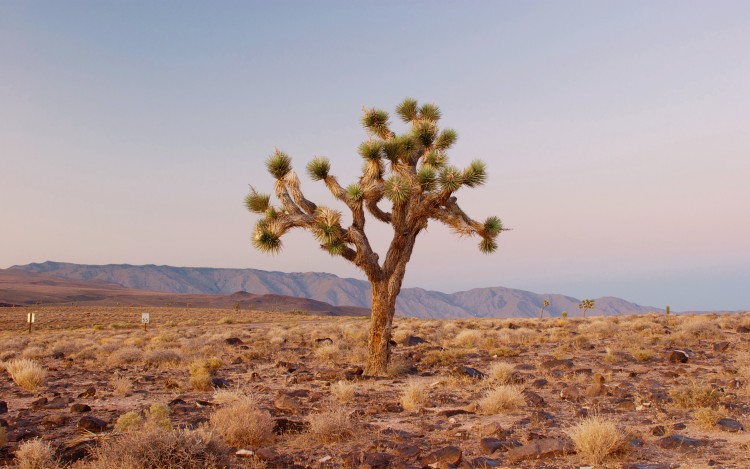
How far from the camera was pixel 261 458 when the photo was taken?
6.57 metres

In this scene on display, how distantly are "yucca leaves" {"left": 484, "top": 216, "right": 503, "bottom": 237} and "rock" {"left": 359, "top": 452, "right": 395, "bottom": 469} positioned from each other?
29.8 feet

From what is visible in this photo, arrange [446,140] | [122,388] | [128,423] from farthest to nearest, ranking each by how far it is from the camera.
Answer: [446,140] < [122,388] < [128,423]

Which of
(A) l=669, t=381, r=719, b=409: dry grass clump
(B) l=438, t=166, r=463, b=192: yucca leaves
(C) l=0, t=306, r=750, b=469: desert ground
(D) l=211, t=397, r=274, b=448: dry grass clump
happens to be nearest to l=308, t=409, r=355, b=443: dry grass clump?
(C) l=0, t=306, r=750, b=469: desert ground

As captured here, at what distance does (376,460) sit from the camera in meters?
6.26

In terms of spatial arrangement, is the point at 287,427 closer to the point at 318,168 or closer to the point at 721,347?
the point at 318,168

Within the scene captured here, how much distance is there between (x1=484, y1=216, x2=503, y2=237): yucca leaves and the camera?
14.5m

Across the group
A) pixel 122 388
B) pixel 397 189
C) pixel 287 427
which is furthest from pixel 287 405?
pixel 397 189

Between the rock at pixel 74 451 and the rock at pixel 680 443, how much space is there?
763cm

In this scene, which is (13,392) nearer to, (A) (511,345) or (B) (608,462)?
(B) (608,462)

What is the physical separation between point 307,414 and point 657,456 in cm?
569

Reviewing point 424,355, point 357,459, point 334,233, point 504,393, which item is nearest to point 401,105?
point 334,233

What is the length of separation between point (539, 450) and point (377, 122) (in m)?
11.5

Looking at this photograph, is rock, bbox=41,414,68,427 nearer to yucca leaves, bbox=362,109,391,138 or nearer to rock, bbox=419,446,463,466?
rock, bbox=419,446,463,466

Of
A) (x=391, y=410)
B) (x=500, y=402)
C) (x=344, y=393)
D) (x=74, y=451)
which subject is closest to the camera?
(x=74, y=451)
